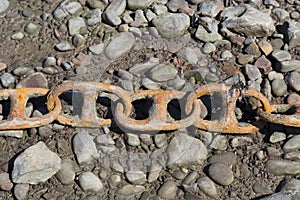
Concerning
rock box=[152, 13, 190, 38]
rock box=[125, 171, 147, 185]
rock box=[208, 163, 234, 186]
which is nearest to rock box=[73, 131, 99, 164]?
rock box=[125, 171, 147, 185]

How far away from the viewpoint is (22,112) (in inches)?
130

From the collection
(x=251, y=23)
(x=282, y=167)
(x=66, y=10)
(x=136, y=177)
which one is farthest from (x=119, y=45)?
(x=282, y=167)

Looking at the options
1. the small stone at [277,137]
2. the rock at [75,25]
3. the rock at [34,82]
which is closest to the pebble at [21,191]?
the rock at [34,82]

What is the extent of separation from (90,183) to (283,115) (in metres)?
1.19

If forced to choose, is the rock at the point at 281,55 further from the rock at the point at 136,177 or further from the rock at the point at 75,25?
the rock at the point at 75,25

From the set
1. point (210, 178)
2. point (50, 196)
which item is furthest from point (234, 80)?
point (50, 196)

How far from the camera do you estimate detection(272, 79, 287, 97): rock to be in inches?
145

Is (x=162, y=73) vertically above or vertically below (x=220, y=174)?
above

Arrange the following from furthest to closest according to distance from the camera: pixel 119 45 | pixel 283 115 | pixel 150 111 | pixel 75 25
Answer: pixel 75 25
pixel 119 45
pixel 150 111
pixel 283 115

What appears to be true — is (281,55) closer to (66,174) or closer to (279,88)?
(279,88)

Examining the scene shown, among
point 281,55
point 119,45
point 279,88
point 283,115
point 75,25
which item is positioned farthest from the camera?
point 75,25

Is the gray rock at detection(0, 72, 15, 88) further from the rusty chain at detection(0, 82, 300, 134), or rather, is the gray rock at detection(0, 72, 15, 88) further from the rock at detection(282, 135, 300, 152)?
the rock at detection(282, 135, 300, 152)

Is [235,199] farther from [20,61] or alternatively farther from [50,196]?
[20,61]

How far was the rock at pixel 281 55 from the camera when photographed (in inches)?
150
